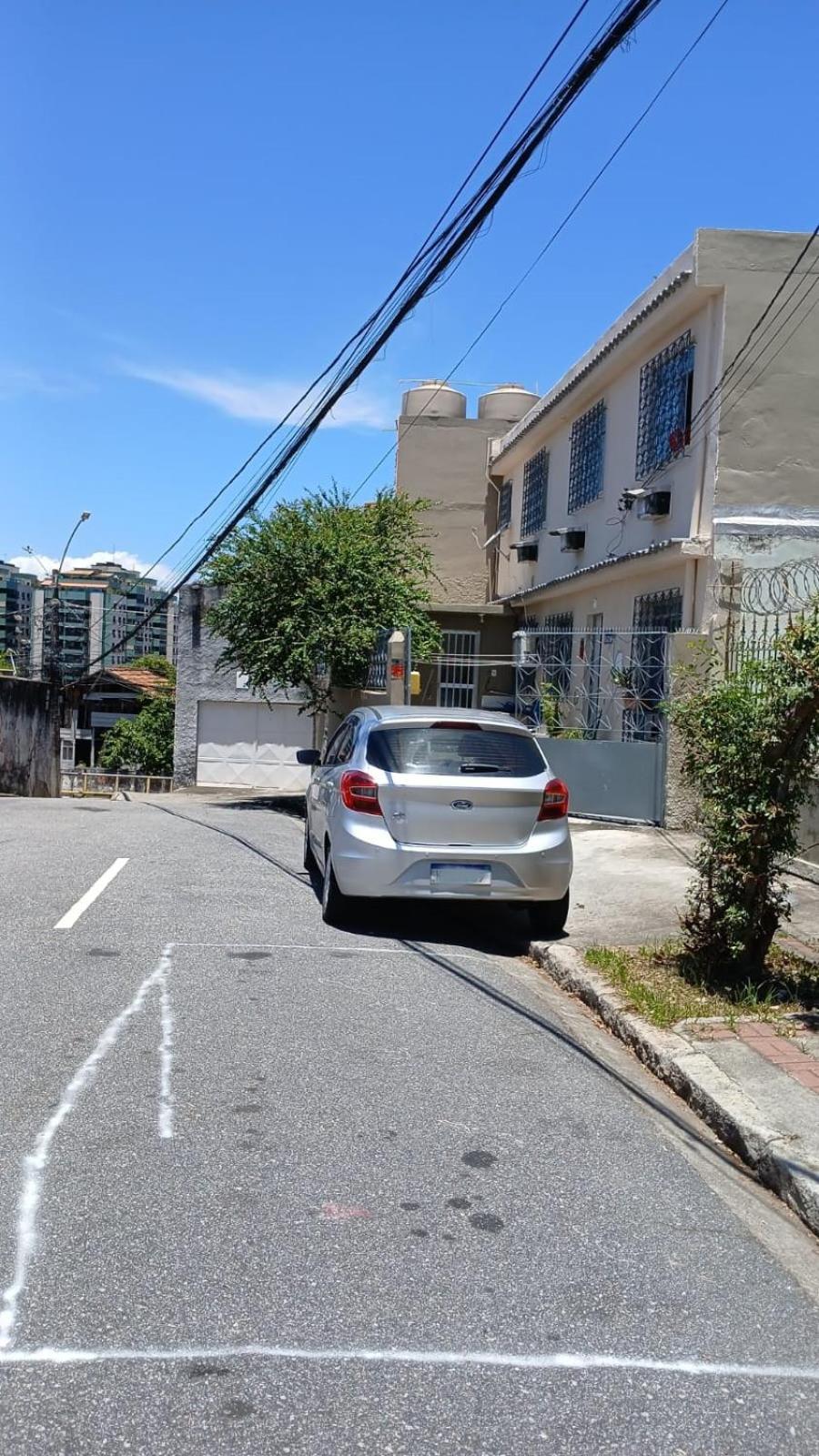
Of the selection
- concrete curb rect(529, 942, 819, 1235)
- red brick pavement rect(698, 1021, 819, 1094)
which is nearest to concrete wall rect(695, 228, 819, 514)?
concrete curb rect(529, 942, 819, 1235)

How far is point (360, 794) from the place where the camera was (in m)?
8.38

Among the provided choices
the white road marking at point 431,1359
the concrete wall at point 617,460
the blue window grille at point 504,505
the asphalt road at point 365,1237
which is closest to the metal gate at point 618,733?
the concrete wall at point 617,460

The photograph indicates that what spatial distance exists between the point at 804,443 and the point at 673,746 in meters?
3.67

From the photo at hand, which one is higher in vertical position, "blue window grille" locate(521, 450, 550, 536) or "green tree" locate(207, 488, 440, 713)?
"blue window grille" locate(521, 450, 550, 536)

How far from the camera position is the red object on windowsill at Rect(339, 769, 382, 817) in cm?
833

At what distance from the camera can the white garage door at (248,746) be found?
3022 cm

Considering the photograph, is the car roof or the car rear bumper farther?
the car roof

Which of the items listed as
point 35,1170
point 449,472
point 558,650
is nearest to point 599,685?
point 558,650

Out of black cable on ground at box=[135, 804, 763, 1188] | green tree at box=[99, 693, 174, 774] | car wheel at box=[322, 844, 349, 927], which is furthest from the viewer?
green tree at box=[99, 693, 174, 774]

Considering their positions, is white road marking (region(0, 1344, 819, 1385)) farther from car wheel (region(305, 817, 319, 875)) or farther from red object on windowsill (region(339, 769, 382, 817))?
car wheel (region(305, 817, 319, 875))

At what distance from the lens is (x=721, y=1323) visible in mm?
3498

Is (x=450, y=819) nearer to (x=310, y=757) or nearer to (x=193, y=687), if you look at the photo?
(x=310, y=757)

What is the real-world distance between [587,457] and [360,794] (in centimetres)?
1153

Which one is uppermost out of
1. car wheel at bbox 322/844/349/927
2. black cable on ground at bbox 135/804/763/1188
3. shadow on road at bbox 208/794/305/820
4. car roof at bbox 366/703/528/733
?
car roof at bbox 366/703/528/733
